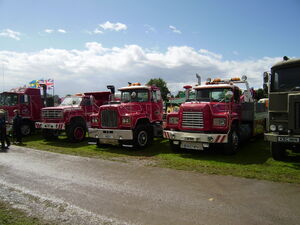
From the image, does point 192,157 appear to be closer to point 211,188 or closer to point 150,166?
point 150,166

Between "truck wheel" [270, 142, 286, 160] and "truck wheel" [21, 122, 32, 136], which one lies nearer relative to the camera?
"truck wheel" [270, 142, 286, 160]

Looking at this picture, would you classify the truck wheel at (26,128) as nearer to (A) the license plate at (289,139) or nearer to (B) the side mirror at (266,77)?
(B) the side mirror at (266,77)

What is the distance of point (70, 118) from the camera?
12641 mm

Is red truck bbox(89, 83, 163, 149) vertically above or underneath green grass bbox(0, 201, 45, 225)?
above

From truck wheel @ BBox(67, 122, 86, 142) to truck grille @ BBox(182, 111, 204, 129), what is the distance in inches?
240

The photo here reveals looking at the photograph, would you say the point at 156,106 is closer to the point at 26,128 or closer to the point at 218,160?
the point at 218,160

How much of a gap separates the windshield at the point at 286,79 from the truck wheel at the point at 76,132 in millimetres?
8989

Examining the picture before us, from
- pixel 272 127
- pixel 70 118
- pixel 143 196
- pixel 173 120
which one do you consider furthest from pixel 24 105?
pixel 272 127

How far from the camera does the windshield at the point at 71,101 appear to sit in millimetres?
13656

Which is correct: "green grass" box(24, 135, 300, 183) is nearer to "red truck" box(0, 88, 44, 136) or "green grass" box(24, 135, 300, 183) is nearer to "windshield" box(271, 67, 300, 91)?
"windshield" box(271, 67, 300, 91)

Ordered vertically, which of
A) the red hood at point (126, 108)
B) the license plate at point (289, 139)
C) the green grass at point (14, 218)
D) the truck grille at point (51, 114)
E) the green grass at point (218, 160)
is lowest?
the green grass at point (14, 218)

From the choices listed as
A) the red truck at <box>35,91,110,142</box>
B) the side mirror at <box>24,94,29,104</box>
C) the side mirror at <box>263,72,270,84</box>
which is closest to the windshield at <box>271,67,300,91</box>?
the side mirror at <box>263,72,270,84</box>

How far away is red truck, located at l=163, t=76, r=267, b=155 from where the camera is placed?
8.27 m

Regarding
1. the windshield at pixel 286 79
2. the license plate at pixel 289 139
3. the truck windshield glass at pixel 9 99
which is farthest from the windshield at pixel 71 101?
the license plate at pixel 289 139
